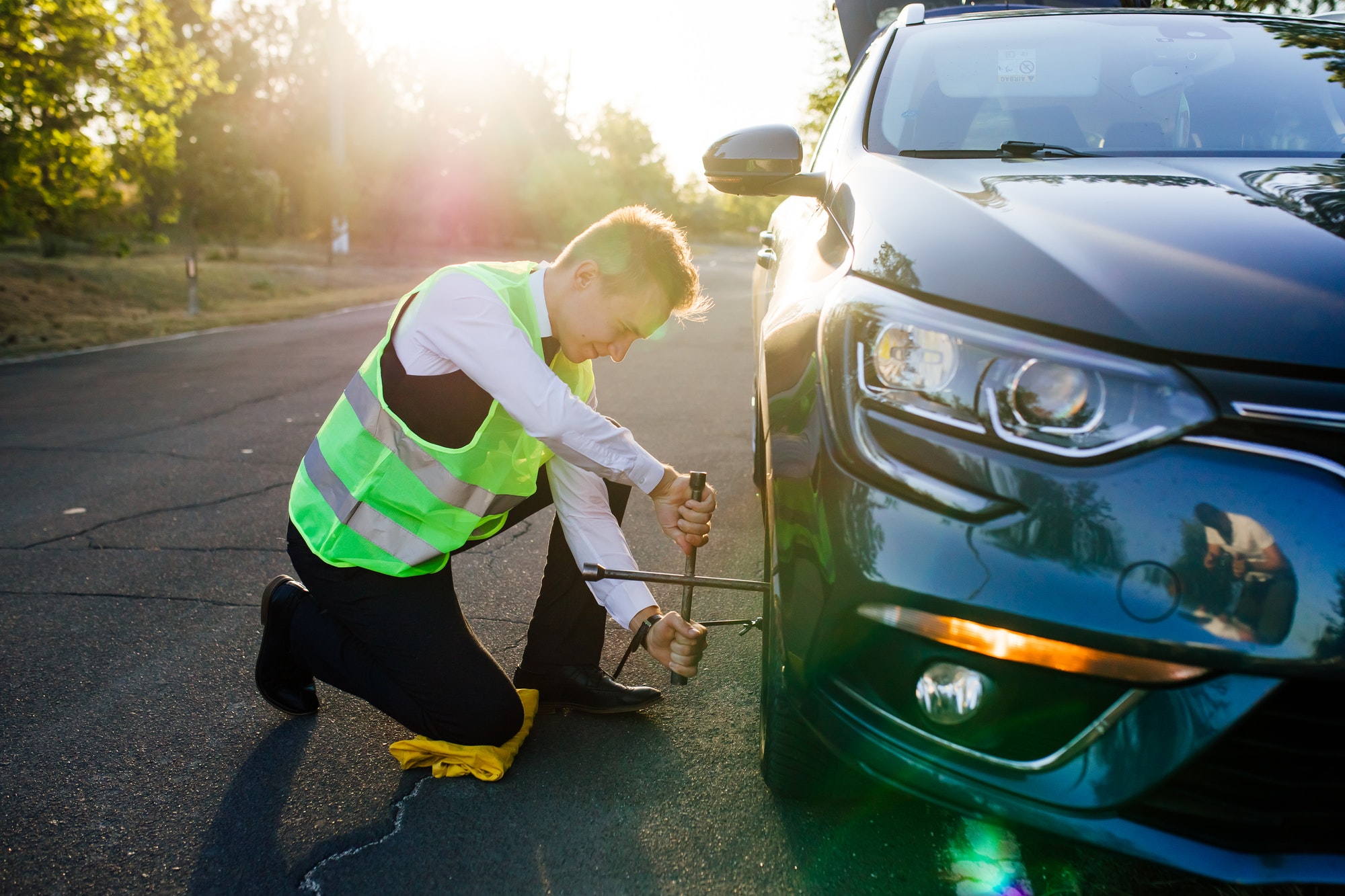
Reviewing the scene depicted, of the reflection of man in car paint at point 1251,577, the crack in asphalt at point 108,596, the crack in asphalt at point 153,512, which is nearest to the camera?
the reflection of man in car paint at point 1251,577

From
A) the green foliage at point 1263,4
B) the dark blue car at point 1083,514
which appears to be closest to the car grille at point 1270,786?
the dark blue car at point 1083,514

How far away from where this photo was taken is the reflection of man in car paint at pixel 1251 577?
1114 millimetres

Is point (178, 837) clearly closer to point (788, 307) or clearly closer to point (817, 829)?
point (817, 829)

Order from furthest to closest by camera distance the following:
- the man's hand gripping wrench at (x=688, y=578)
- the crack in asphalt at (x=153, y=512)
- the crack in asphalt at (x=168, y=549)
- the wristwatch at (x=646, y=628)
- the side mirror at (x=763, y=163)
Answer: the crack in asphalt at (x=153, y=512) < the crack in asphalt at (x=168, y=549) < the side mirror at (x=763, y=163) < the wristwatch at (x=646, y=628) < the man's hand gripping wrench at (x=688, y=578)

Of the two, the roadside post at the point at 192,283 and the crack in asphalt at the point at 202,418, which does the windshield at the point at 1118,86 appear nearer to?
the crack in asphalt at the point at 202,418

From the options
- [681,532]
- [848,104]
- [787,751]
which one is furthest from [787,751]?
[848,104]

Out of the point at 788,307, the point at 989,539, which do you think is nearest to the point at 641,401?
the point at 788,307

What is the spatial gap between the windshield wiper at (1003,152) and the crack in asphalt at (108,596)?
2439mm

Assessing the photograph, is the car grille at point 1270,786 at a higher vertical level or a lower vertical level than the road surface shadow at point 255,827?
higher

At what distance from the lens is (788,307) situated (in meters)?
1.81

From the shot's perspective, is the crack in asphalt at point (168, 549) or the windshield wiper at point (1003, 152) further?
the crack in asphalt at point (168, 549)

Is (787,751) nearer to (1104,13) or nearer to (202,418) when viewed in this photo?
(1104,13)

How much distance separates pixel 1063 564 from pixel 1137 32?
6.99ft

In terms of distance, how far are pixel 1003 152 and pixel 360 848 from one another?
6.50 ft
